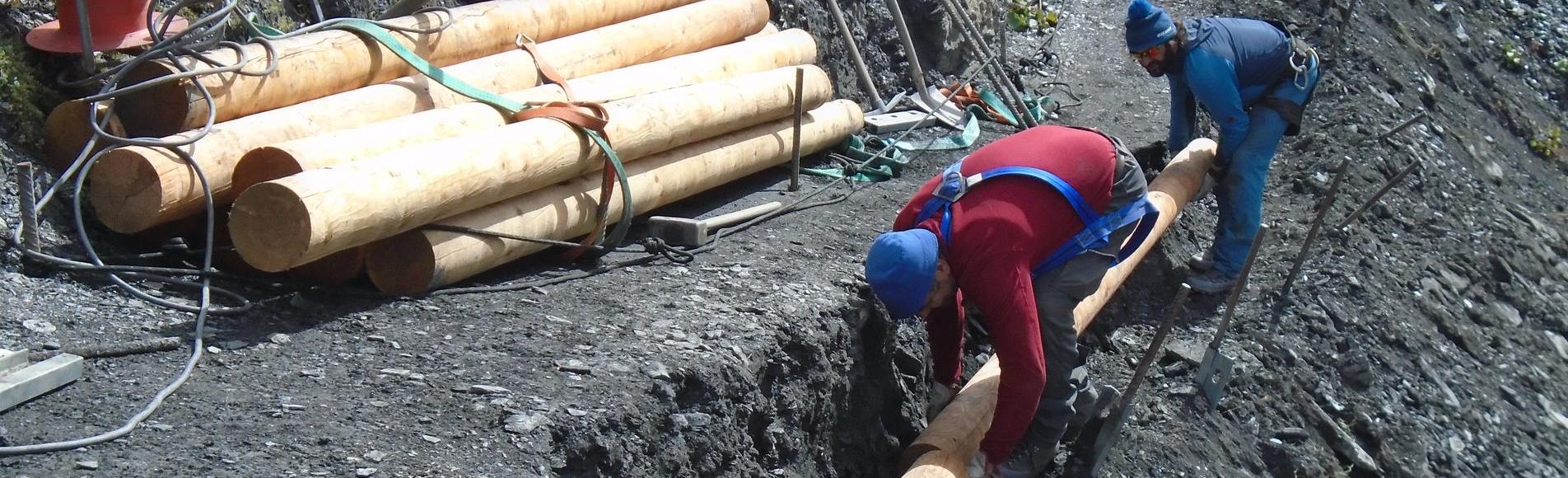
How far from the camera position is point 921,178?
7.19m

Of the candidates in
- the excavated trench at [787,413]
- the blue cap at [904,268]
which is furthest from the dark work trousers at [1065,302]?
the excavated trench at [787,413]

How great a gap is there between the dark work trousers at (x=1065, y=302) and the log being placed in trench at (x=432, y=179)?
202 centimetres

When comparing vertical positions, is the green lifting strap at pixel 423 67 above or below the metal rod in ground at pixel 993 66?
above

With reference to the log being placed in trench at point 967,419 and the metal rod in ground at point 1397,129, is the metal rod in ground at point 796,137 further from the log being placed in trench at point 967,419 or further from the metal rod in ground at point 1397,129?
the metal rod in ground at point 1397,129

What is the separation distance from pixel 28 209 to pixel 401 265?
1.22 meters

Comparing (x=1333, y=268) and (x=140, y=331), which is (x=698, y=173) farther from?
(x=1333, y=268)

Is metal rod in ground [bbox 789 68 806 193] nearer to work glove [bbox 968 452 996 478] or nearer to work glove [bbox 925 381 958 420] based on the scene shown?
work glove [bbox 925 381 958 420]

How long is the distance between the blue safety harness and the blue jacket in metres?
1.97

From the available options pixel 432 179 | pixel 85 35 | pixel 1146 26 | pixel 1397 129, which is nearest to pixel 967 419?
pixel 432 179

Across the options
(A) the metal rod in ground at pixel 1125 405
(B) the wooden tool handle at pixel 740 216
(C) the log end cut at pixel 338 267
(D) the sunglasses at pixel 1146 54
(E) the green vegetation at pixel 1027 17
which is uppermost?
(C) the log end cut at pixel 338 267

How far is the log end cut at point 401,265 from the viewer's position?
446 cm

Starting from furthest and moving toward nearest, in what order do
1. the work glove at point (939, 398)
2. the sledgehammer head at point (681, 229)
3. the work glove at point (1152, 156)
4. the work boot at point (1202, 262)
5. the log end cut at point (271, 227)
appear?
the work glove at point (1152, 156), the work boot at point (1202, 262), the sledgehammer head at point (681, 229), the work glove at point (939, 398), the log end cut at point (271, 227)

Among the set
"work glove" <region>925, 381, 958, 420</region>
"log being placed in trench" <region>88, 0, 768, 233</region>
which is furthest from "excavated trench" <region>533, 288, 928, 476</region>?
"log being placed in trench" <region>88, 0, 768, 233</region>

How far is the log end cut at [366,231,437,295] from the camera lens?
446 cm
